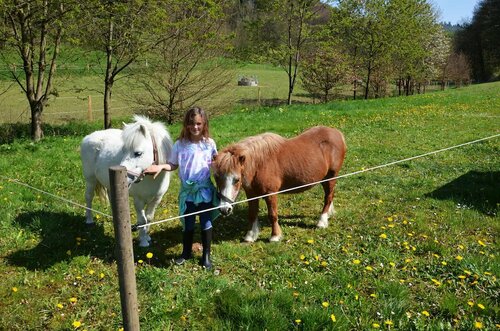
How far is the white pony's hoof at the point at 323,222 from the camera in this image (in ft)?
18.5

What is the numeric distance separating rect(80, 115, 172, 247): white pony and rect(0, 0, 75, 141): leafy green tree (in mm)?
6394

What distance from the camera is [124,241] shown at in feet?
8.90

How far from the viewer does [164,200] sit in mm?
6723

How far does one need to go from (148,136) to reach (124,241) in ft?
5.79

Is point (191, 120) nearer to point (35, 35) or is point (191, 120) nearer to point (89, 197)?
point (89, 197)

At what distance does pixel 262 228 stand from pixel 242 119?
10.00 meters

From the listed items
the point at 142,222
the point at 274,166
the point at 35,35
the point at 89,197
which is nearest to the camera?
the point at 142,222

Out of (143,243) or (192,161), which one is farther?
(143,243)

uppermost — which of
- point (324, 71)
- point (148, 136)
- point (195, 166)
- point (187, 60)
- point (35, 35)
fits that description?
point (324, 71)

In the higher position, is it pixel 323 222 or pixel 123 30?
pixel 123 30

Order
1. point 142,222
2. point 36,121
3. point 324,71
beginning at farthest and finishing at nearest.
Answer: point 324,71
point 36,121
point 142,222

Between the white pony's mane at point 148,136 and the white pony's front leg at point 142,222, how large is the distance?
0.74 meters

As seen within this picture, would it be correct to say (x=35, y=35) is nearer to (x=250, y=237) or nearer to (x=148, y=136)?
(x=148, y=136)

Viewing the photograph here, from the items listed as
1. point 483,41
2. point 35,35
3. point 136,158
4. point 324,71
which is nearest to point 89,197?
point 136,158
